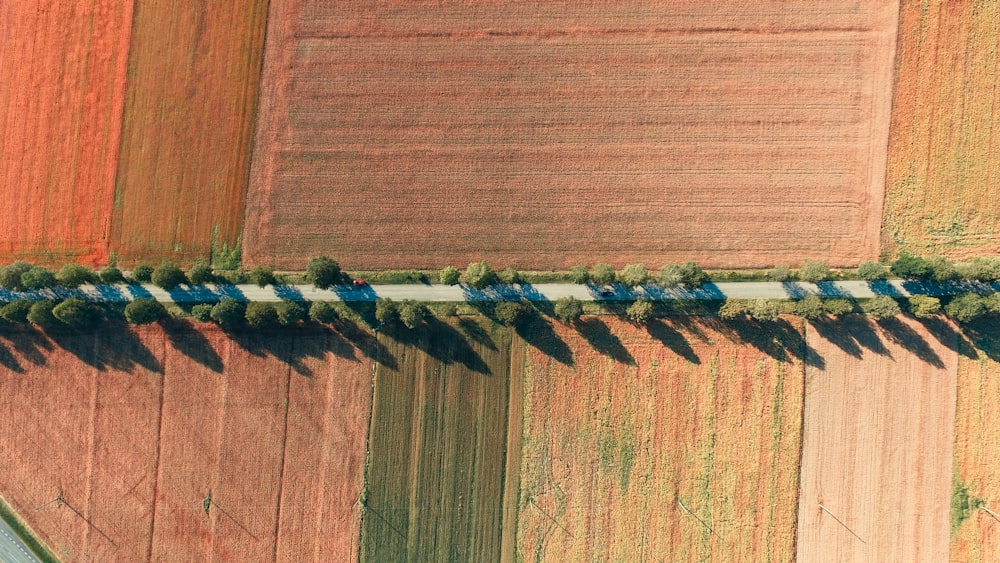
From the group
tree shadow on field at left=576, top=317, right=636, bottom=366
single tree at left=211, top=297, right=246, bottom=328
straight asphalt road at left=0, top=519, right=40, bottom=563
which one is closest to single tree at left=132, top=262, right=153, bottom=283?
single tree at left=211, top=297, right=246, bottom=328

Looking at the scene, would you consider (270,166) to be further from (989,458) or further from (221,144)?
(989,458)

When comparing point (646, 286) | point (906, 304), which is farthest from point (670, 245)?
point (906, 304)

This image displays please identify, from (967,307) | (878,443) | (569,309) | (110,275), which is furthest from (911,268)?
(110,275)

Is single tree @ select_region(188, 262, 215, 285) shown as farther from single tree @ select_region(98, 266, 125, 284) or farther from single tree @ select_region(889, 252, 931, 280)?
single tree @ select_region(889, 252, 931, 280)

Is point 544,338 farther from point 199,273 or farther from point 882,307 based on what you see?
point 199,273

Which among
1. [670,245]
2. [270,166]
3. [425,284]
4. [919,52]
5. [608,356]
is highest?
[919,52]

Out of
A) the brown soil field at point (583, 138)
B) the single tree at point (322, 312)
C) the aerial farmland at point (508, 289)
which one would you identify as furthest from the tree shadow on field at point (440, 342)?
the brown soil field at point (583, 138)
